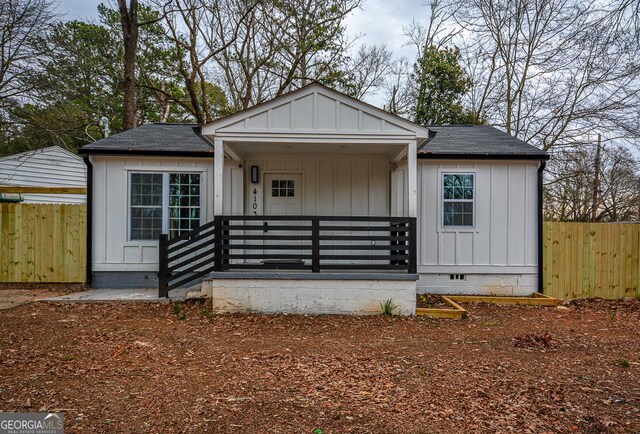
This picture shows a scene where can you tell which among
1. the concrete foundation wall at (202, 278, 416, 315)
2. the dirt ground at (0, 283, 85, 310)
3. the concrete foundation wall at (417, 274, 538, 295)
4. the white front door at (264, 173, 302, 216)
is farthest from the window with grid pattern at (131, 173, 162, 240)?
the concrete foundation wall at (417, 274, 538, 295)

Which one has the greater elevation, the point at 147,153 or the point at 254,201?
the point at 147,153

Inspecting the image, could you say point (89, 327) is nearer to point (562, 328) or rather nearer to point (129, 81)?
point (562, 328)

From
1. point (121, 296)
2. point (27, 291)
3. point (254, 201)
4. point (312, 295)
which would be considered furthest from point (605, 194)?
point (27, 291)

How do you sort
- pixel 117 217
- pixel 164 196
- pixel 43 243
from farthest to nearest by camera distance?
pixel 43 243
pixel 164 196
pixel 117 217

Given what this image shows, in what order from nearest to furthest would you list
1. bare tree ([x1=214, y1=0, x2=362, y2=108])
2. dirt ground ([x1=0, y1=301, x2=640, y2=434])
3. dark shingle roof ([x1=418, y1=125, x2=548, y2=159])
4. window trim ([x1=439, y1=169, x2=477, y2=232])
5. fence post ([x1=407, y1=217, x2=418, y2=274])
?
1. dirt ground ([x1=0, y1=301, x2=640, y2=434])
2. fence post ([x1=407, y1=217, x2=418, y2=274])
3. dark shingle roof ([x1=418, y1=125, x2=548, y2=159])
4. window trim ([x1=439, y1=169, x2=477, y2=232])
5. bare tree ([x1=214, y1=0, x2=362, y2=108])

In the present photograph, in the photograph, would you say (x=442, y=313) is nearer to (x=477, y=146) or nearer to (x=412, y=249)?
(x=412, y=249)

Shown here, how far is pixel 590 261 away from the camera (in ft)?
26.1

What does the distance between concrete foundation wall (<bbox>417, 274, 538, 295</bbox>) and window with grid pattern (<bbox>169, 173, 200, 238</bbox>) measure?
5.01 meters

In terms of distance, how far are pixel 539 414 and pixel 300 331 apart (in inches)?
121

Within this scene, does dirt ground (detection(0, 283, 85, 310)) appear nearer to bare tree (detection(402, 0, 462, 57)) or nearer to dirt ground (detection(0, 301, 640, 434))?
dirt ground (detection(0, 301, 640, 434))

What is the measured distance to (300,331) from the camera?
5.23 meters

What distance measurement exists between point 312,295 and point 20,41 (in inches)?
449

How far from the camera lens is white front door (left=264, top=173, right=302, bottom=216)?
8180 millimetres

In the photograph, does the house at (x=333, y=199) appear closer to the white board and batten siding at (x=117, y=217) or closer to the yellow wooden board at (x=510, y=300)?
the white board and batten siding at (x=117, y=217)
